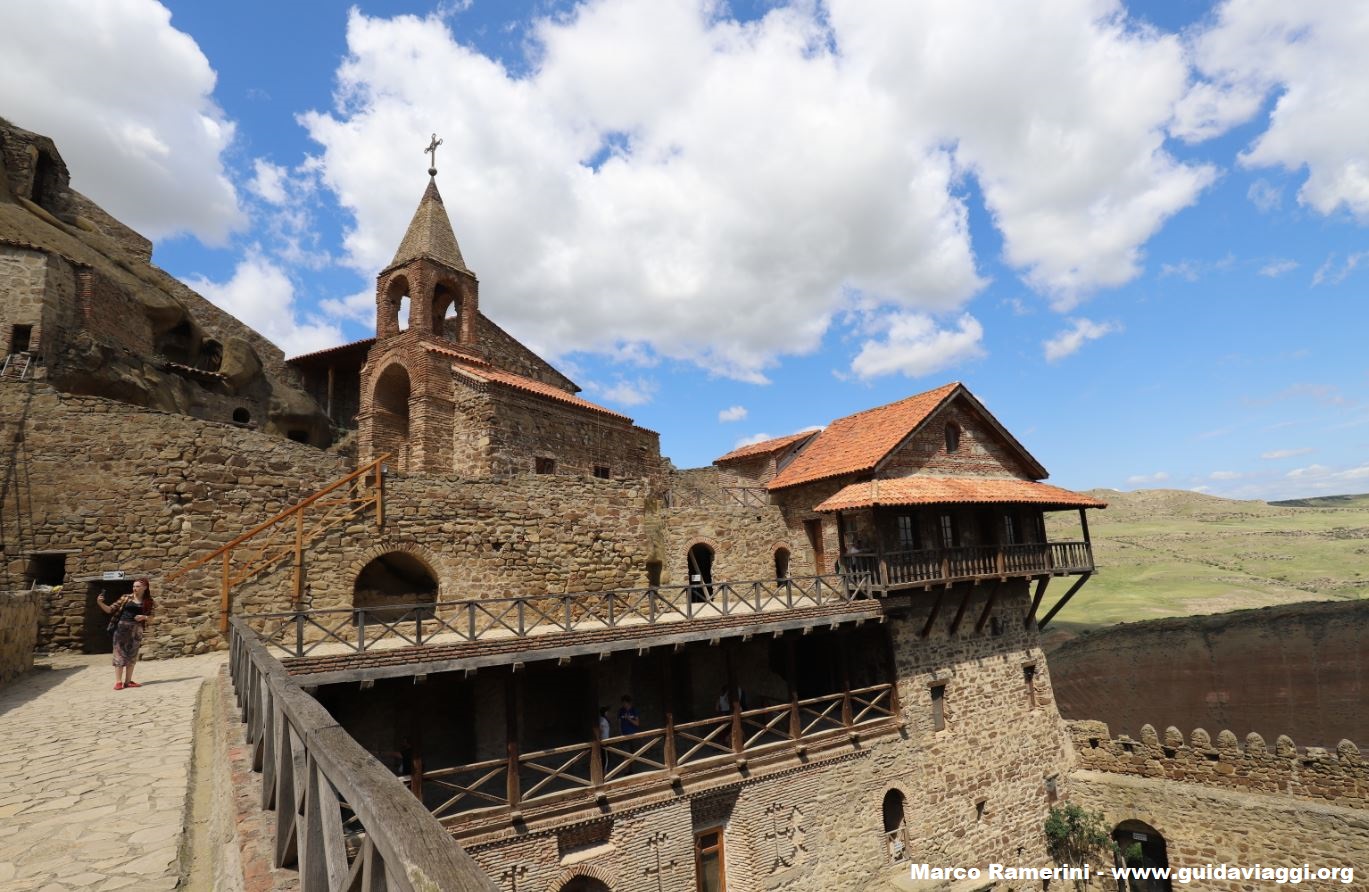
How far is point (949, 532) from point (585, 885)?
464 inches

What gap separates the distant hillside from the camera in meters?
32.5

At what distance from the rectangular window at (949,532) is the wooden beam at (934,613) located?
5.14 feet

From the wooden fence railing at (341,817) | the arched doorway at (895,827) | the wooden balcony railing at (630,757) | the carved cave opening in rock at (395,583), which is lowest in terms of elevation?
the arched doorway at (895,827)

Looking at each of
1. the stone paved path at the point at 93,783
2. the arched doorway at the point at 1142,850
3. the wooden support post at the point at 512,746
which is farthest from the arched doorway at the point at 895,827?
the stone paved path at the point at 93,783

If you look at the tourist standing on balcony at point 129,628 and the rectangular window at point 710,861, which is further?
the rectangular window at point 710,861

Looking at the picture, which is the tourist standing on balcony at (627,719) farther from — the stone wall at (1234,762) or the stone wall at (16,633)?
the stone wall at (1234,762)

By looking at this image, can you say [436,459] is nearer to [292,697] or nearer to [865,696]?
[865,696]

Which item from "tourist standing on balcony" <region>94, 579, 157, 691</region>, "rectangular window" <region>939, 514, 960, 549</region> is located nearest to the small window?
"tourist standing on balcony" <region>94, 579, 157, 691</region>

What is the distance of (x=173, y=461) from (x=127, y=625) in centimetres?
544

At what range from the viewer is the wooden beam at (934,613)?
15586 mm

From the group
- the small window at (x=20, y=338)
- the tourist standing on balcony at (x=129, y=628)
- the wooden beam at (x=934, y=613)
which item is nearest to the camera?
the tourist standing on balcony at (x=129, y=628)

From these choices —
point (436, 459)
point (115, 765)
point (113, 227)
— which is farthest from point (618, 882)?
point (113, 227)

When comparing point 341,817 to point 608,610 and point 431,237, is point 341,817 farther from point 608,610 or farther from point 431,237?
point 431,237

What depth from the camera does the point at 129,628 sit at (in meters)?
9.15
